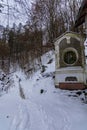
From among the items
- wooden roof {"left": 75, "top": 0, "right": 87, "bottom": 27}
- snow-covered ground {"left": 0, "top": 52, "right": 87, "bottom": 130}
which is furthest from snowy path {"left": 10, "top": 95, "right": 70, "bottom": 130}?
wooden roof {"left": 75, "top": 0, "right": 87, "bottom": 27}

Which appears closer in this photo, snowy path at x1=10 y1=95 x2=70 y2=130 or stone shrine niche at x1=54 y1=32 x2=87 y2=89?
snowy path at x1=10 y1=95 x2=70 y2=130

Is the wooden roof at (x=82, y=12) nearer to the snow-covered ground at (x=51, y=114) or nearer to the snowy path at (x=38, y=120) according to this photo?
the snow-covered ground at (x=51, y=114)

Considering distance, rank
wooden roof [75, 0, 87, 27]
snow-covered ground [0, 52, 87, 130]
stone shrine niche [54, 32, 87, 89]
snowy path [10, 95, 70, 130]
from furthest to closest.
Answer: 1. stone shrine niche [54, 32, 87, 89]
2. wooden roof [75, 0, 87, 27]
3. snow-covered ground [0, 52, 87, 130]
4. snowy path [10, 95, 70, 130]

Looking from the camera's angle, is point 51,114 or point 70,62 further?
point 70,62

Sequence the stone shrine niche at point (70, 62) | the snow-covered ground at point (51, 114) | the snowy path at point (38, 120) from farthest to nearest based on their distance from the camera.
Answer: the stone shrine niche at point (70, 62) → the snow-covered ground at point (51, 114) → the snowy path at point (38, 120)

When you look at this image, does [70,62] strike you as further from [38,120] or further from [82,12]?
[38,120]

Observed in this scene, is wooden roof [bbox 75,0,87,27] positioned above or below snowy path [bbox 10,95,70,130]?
above

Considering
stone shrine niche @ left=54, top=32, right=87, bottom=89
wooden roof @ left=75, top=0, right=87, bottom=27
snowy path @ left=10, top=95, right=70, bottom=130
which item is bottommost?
snowy path @ left=10, top=95, right=70, bottom=130

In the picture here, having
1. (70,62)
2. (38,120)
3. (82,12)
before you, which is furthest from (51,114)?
(70,62)

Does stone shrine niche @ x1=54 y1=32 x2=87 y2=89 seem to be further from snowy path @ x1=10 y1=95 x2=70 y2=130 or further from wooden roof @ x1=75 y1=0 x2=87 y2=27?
snowy path @ x1=10 y1=95 x2=70 y2=130

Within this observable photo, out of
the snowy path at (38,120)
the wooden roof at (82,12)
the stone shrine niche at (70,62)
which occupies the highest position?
the wooden roof at (82,12)

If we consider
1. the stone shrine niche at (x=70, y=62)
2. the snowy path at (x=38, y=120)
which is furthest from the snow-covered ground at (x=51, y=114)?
the stone shrine niche at (x=70, y=62)

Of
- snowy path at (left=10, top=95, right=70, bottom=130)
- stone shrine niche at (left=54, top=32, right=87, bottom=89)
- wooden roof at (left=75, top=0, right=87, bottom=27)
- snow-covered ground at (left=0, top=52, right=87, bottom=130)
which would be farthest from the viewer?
stone shrine niche at (left=54, top=32, right=87, bottom=89)

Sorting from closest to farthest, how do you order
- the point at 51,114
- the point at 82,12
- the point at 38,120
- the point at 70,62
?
the point at 38,120 → the point at 51,114 → the point at 82,12 → the point at 70,62
